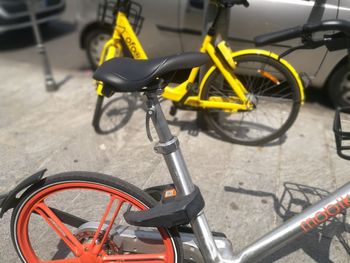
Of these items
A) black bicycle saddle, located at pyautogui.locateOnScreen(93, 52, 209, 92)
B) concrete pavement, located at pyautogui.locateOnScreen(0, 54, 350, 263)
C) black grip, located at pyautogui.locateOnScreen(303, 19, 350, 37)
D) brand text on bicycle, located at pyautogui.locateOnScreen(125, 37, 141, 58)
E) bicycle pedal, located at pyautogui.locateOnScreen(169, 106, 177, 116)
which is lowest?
concrete pavement, located at pyautogui.locateOnScreen(0, 54, 350, 263)

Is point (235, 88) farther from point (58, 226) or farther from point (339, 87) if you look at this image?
point (58, 226)

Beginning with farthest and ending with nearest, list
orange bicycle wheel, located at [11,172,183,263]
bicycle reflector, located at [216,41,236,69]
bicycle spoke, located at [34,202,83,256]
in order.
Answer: bicycle reflector, located at [216,41,236,69], bicycle spoke, located at [34,202,83,256], orange bicycle wheel, located at [11,172,183,263]

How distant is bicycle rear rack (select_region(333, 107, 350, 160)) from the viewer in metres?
1.51

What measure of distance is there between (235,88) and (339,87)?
1.34 m

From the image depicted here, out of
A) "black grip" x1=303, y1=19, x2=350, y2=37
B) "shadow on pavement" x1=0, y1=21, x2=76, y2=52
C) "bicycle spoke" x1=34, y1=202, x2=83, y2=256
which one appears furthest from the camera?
"shadow on pavement" x1=0, y1=21, x2=76, y2=52

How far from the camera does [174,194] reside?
1.57 metres

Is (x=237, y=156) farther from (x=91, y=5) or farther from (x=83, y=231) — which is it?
(x=91, y=5)

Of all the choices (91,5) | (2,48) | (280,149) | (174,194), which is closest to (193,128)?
(280,149)

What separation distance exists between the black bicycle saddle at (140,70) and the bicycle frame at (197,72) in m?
1.20

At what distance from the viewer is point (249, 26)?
310 centimetres

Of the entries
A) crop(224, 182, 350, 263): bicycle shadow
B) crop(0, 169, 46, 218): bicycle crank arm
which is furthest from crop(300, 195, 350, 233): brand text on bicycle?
crop(0, 169, 46, 218): bicycle crank arm

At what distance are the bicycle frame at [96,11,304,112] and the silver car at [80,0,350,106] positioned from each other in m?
0.23

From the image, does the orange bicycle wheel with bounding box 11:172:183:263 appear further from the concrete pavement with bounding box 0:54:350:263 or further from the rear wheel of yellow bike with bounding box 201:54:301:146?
the rear wheel of yellow bike with bounding box 201:54:301:146

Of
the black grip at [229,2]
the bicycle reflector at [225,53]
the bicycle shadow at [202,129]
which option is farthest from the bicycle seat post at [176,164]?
the bicycle shadow at [202,129]
